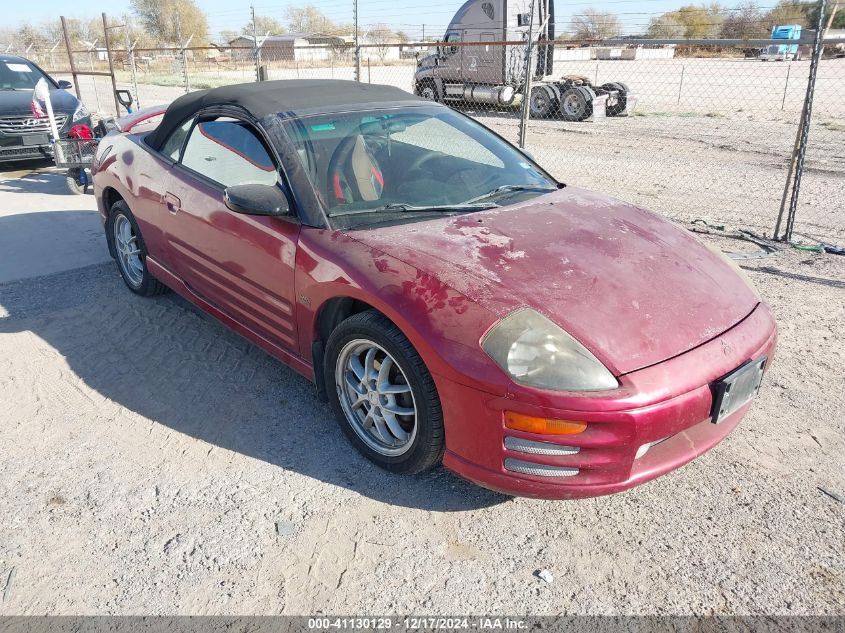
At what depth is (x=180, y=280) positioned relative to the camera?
13.5ft

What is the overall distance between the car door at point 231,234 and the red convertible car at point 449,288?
13mm

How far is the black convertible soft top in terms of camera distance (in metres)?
3.49

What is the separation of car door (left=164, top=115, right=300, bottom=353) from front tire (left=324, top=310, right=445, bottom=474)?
43 centimetres

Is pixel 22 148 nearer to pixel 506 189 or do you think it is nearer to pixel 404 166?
pixel 404 166

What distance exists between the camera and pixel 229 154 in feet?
11.9

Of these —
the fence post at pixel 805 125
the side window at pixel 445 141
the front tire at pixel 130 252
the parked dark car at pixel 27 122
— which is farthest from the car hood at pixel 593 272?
the parked dark car at pixel 27 122

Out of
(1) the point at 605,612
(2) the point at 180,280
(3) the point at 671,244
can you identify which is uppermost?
(3) the point at 671,244

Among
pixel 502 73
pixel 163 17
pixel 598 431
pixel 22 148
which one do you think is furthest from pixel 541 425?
pixel 163 17

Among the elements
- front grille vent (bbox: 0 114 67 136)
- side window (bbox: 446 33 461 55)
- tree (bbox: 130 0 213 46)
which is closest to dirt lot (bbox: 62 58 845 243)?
side window (bbox: 446 33 461 55)

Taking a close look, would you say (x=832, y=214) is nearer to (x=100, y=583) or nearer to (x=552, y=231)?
(x=552, y=231)

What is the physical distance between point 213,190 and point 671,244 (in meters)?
2.41

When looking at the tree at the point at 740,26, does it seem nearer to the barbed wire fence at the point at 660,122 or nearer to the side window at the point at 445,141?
the barbed wire fence at the point at 660,122

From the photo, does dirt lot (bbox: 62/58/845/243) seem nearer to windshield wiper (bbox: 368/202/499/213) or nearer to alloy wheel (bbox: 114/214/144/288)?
windshield wiper (bbox: 368/202/499/213)

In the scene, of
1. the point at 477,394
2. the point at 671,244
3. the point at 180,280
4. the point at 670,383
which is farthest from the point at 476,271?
the point at 180,280
